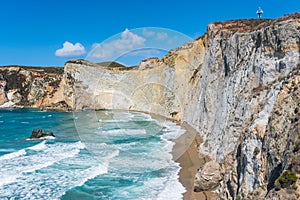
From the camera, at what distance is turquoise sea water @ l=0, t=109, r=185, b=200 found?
16.3 meters

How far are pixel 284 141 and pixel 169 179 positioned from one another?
30.4 feet

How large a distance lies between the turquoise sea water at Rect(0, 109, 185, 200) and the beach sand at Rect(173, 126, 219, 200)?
419mm

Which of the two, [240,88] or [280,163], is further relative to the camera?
[240,88]

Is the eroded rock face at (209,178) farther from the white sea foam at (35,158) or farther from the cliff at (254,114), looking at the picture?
the white sea foam at (35,158)

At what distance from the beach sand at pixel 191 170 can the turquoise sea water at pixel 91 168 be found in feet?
1.37

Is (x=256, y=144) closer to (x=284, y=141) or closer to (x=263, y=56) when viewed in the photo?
(x=284, y=141)

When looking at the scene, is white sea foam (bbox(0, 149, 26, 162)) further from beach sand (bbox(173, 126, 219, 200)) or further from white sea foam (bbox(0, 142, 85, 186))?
beach sand (bbox(173, 126, 219, 200))

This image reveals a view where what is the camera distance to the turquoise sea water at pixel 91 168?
1633 centimetres

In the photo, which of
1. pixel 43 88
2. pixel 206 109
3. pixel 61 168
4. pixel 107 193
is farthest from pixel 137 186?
pixel 43 88

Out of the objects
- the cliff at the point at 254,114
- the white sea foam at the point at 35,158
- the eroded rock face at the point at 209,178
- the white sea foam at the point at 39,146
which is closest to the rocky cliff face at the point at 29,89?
the white sea foam at the point at 39,146

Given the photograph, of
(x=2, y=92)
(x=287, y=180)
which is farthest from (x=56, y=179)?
(x=2, y=92)

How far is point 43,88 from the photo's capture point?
83125 mm

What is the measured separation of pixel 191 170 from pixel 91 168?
6651mm

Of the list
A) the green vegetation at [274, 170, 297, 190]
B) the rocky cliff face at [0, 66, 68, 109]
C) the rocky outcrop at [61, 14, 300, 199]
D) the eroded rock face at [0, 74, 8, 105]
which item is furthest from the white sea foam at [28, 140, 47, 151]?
the eroded rock face at [0, 74, 8, 105]
